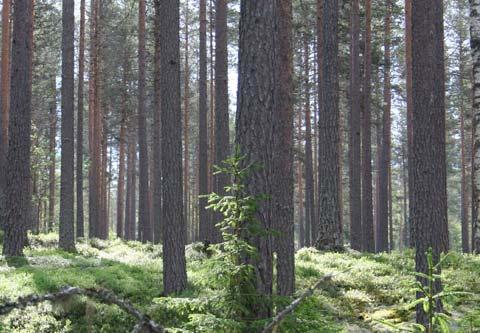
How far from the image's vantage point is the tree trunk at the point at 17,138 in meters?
12.9

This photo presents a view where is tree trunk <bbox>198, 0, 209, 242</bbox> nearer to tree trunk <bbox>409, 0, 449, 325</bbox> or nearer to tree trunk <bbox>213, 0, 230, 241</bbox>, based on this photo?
tree trunk <bbox>213, 0, 230, 241</bbox>

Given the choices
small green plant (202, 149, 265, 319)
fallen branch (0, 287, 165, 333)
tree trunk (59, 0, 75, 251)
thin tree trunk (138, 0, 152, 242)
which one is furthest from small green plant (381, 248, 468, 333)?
thin tree trunk (138, 0, 152, 242)

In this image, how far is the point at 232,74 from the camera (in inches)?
1485

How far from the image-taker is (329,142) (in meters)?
14.1

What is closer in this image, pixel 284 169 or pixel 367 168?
pixel 284 169

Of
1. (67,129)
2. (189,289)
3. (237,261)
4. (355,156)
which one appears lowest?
(189,289)

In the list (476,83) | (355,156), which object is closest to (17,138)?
(476,83)

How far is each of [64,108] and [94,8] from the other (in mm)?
12025

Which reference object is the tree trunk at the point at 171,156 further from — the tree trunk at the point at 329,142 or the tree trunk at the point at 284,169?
the tree trunk at the point at 329,142

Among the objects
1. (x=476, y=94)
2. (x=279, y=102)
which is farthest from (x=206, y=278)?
(x=476, y=94)

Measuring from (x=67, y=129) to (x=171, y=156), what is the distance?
7.24m

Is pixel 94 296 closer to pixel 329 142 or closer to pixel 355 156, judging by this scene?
pixel 329 142

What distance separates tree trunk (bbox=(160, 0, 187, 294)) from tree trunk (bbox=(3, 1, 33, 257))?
5503mm

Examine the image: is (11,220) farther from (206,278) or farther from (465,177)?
(465,177)
